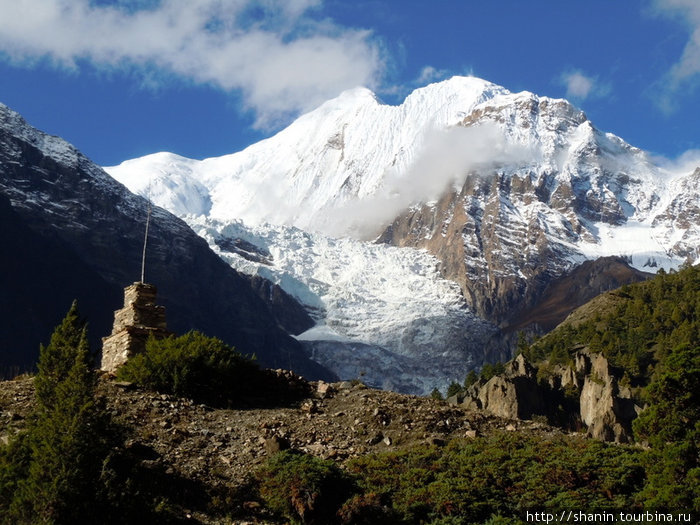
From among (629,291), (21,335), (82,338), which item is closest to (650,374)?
(629,291)

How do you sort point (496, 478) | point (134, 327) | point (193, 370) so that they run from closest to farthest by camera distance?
point (496, 478), point (193, 370), point (134, 327)

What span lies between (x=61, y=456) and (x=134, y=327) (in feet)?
41.5

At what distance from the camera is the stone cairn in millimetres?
30766

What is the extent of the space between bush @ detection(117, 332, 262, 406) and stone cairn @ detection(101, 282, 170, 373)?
1330mm

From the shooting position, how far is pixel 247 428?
25.2 meters

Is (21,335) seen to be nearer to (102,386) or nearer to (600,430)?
(600,430)

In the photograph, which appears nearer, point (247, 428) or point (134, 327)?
point (247, 428)

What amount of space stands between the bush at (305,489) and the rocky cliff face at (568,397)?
176 feet

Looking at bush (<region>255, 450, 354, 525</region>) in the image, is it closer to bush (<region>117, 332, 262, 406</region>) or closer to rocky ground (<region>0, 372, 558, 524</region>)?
rocky ground (<region>0, 372, 558, 524</region>)

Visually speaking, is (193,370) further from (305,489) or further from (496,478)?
(496,478)

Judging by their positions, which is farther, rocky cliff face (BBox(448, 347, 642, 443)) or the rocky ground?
rocky cliff face (BBox(448, 347, 642, 443))

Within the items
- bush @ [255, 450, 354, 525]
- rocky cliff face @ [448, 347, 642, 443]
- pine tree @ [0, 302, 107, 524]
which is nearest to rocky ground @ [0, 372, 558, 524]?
bush @ [255, 450, 354, 525]

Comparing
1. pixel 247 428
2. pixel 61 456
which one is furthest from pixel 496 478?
pixel 61 456

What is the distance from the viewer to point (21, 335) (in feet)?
511
